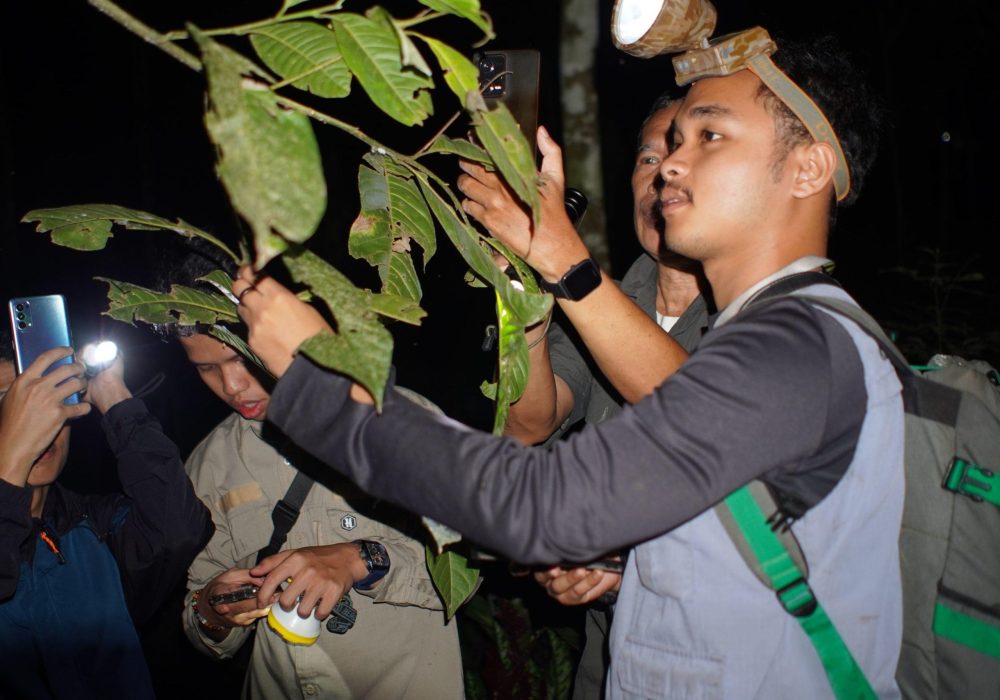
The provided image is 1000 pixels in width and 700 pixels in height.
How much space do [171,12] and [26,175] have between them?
1.38m

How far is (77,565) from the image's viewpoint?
2.27 meters

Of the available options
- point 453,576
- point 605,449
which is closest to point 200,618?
point 453,576

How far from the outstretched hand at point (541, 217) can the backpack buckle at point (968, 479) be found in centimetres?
88

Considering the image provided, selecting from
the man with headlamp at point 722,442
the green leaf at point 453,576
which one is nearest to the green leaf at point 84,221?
the man with headlamp at point 722,442

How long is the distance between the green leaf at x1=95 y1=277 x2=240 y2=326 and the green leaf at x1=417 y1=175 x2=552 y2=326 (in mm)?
534

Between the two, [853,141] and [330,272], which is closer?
[330,272]

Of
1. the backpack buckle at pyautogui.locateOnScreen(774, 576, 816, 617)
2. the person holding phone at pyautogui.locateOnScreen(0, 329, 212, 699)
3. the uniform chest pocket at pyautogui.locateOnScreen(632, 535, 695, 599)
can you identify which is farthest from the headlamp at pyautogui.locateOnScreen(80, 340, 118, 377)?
the backpack buckle at pyautogui.locateOnScreen(774, 576, 816, 617)

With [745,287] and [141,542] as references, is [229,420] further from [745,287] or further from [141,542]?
[745,287]

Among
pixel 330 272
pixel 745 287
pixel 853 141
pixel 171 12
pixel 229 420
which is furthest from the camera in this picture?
pixel 171 12

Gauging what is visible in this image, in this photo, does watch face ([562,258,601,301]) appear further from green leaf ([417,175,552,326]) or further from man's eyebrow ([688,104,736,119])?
man's eyebrow ([688,104,736,119])

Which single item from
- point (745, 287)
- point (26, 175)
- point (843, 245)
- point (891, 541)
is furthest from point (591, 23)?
point (843, 245)

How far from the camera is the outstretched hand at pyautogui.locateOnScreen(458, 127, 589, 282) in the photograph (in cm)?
166

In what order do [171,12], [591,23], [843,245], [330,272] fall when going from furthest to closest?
[843,245]
[171,12]
[591,23]
[330,272]

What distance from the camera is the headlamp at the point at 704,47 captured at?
5.27ft
